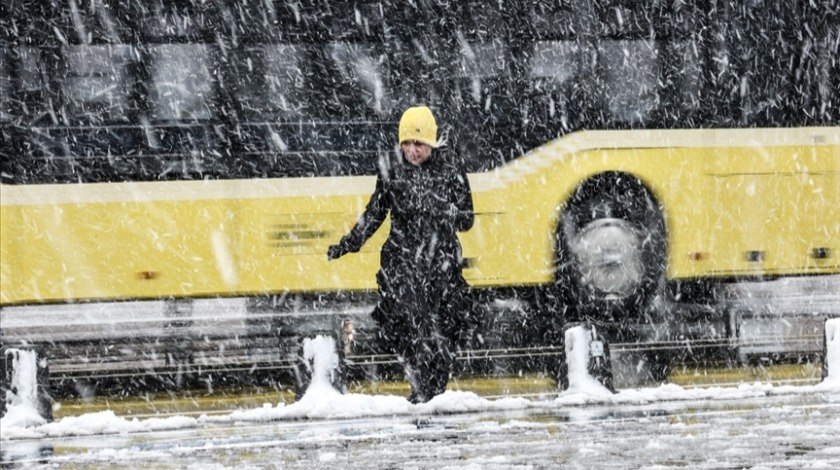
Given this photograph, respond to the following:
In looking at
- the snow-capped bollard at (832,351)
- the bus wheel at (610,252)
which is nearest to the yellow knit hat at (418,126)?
the snow-capped bollard at (832,351)

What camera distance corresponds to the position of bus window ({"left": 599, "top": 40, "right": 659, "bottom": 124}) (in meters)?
13.5

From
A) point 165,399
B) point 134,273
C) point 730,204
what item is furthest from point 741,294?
point 165,399

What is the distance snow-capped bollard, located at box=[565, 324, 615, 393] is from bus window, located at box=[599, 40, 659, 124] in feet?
15.9

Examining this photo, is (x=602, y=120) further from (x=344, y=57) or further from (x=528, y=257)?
(x=344, y=57)

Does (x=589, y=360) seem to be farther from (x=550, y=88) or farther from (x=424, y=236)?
(x=550, y=88)

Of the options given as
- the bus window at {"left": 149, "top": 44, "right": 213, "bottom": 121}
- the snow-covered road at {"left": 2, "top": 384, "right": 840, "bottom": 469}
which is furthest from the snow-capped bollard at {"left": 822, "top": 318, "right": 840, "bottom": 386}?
the bus window at {"left": 149, "top": 44, "right": 213, "bottom": 121}

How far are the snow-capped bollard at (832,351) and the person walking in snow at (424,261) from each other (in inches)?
97.8

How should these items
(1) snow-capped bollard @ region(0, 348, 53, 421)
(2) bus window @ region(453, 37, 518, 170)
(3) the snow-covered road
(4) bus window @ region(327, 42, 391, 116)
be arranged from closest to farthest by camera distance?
(3) the snow-covered road
(1) snow-capped bollard @ region(0, 348, 53, 421)
(4) bus window @ region(327, 42, 391, 116)
(2) bus window @ region(453, 37, 518, 170)

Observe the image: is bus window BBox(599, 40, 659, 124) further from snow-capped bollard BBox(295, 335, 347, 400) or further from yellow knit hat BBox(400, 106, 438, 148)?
snow-capped bollard BBox(295, 335, 347, 400)

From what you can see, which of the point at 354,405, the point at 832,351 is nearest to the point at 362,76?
the point at 354,405

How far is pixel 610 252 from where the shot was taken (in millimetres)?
13852

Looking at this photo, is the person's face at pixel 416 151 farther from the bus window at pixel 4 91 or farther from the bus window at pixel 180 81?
the bus window at pixel 4 91

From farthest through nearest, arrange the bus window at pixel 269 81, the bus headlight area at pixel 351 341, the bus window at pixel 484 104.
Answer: the bus window at pixel 484 104 < the bus window at pixel 269 81 < the bus headlight area at pixel 351 341

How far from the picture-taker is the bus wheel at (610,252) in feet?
44.4
